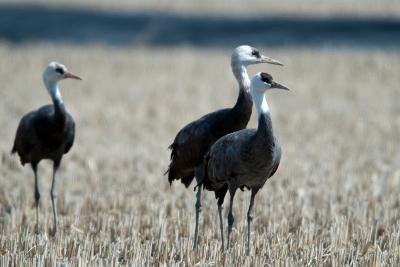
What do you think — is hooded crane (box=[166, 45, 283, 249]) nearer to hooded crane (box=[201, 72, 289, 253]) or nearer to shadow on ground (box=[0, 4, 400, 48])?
hooded crane (box=[201, 72, 289, 253])

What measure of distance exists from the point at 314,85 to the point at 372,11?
1841cm

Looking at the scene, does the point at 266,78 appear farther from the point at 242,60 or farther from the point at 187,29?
the point at 187,29

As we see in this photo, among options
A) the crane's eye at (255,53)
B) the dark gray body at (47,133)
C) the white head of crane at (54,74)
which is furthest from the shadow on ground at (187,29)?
the crane's eye at (255,53)

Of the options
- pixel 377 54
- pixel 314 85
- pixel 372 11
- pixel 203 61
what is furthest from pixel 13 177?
pixel 372 11

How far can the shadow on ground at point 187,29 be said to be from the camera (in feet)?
98.2

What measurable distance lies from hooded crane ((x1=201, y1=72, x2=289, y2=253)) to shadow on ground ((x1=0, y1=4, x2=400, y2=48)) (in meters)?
20.8

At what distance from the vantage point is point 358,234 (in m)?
7.40

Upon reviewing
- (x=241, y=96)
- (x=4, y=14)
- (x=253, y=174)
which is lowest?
(x=253, y=174)

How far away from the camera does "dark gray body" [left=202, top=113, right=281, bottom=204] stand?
662cm

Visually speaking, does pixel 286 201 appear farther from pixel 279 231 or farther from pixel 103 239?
pixel 103 239

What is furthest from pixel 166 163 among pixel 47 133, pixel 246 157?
pixel 246 157

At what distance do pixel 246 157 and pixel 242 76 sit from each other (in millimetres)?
1309

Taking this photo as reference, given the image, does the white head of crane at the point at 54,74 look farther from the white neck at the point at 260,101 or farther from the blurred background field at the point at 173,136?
the white neck at the point at 260,101

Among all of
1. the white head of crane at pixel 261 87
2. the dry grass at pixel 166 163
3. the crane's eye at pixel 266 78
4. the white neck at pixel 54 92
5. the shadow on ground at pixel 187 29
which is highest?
the shadow on ground at pixel 187 29
